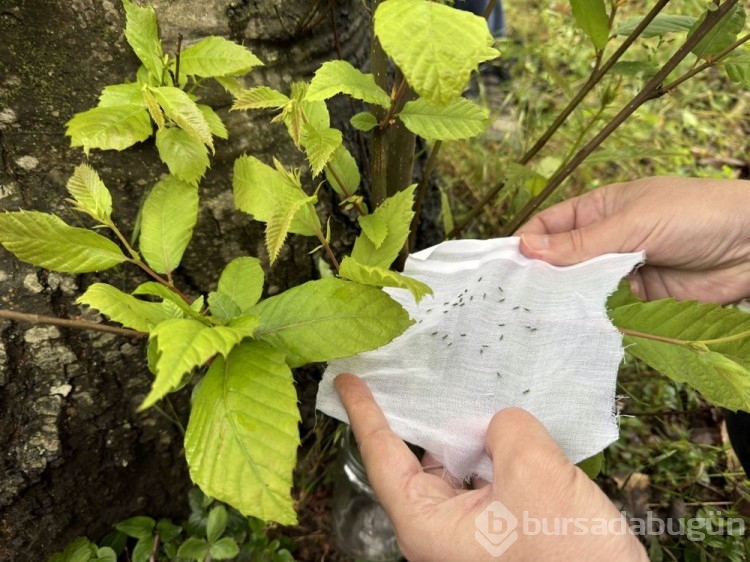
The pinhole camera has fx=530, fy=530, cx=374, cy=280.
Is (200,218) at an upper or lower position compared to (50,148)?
lower

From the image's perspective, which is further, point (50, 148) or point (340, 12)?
point (340, 12)

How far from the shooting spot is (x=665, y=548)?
1370 millimetres

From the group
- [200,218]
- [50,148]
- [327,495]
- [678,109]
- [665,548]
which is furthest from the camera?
[678,109]

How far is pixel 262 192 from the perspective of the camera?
848mm

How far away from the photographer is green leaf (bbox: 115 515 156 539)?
118 centimetres

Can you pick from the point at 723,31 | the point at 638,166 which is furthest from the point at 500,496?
the point at 638,166

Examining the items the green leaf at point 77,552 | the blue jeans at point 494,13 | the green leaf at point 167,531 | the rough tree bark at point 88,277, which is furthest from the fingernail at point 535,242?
the blue jeans at point 494,13

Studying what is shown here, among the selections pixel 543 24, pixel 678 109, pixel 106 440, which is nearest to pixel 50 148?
pixel 106 440

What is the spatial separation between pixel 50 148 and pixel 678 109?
2768mm

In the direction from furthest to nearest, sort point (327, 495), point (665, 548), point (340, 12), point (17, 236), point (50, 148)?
point (327, 495) → point (665, 548) → point (340, 12) → point (50, 148) → point (17, 236)

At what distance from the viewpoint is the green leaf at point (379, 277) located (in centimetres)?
64

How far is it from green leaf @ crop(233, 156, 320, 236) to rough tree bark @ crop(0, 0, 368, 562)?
20cm

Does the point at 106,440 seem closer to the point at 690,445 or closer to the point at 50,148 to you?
the point at 50,148

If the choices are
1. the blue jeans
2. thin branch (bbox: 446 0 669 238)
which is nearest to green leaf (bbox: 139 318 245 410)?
thin branch (bbox: 446 0 669 238)
